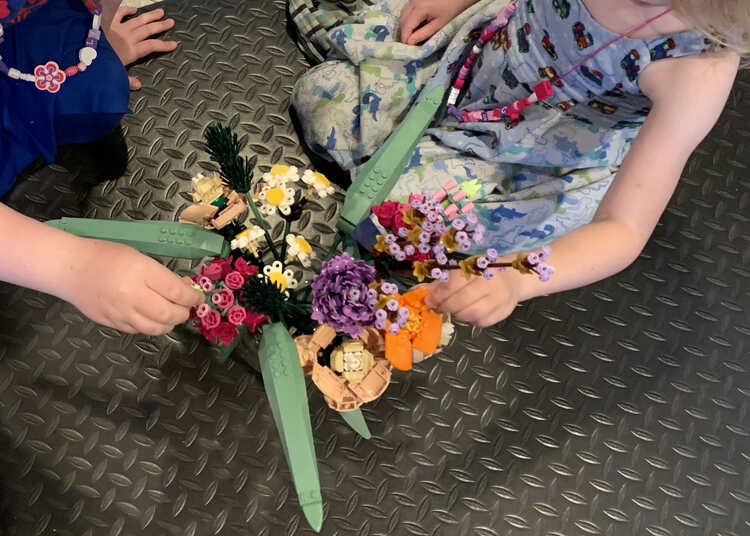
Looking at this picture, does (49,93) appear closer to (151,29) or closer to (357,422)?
(151,29)

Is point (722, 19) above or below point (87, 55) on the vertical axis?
above

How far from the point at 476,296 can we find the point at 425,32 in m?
0.42

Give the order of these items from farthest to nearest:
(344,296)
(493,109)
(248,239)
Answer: (493,109) → (248,239) → (344,296)

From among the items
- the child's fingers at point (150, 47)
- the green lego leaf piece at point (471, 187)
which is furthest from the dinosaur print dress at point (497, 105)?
the child's fingers at point (150, 47)

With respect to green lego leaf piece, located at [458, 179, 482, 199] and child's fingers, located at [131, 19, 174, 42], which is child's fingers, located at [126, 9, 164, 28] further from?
green lego leaf piece, located at [458, 179, 482, 199]

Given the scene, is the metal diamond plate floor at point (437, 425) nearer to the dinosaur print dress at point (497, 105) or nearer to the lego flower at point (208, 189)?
the dinosaur print dress at point (497, 105)

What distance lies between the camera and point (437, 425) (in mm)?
657

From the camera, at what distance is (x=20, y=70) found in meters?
0.68

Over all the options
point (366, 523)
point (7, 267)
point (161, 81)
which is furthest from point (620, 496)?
point (161, 81)

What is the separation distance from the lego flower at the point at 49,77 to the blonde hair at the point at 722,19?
2.04 feet

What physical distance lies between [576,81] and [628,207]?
0.52 feet

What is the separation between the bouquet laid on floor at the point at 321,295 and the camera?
1.24ft

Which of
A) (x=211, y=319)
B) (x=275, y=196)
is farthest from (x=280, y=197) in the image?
(x=211, y=319)

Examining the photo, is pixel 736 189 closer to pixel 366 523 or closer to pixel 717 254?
pixel 717 254
